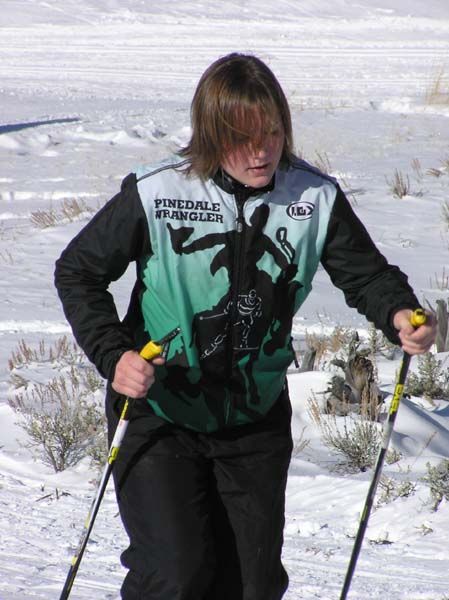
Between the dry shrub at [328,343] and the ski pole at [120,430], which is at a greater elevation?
the ski pole at [120,430]

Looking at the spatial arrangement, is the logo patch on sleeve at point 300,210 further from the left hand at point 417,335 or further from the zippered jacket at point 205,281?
the left hand at point 417,335

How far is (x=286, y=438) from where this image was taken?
298cm

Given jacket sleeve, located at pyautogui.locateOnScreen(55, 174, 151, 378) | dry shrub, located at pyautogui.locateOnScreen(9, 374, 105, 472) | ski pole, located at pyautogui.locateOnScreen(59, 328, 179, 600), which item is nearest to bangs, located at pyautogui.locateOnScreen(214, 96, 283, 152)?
jacket sleeve, located at pyautogui.locateOnScreen(55, 174, 151, 378)

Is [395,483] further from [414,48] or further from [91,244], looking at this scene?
[414,48]

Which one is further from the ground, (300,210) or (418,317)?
(300,210)

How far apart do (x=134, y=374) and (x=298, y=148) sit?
11428 millimetres

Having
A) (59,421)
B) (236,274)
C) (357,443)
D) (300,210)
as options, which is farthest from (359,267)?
(59,421)

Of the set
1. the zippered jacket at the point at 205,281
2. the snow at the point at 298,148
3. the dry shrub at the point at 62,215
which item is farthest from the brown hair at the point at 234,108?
the dry shrub at the point at 62,215

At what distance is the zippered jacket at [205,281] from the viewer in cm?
279

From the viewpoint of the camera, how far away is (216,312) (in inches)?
110

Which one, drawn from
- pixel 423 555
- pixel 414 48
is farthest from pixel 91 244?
pixel 414 48

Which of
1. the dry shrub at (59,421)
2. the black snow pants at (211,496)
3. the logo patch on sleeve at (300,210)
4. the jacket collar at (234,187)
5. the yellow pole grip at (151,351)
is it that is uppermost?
the jacket collar at (234,187)

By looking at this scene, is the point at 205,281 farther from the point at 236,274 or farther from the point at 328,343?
the point at 328,343

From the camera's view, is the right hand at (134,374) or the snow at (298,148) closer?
→ the right hand at (134,374)
